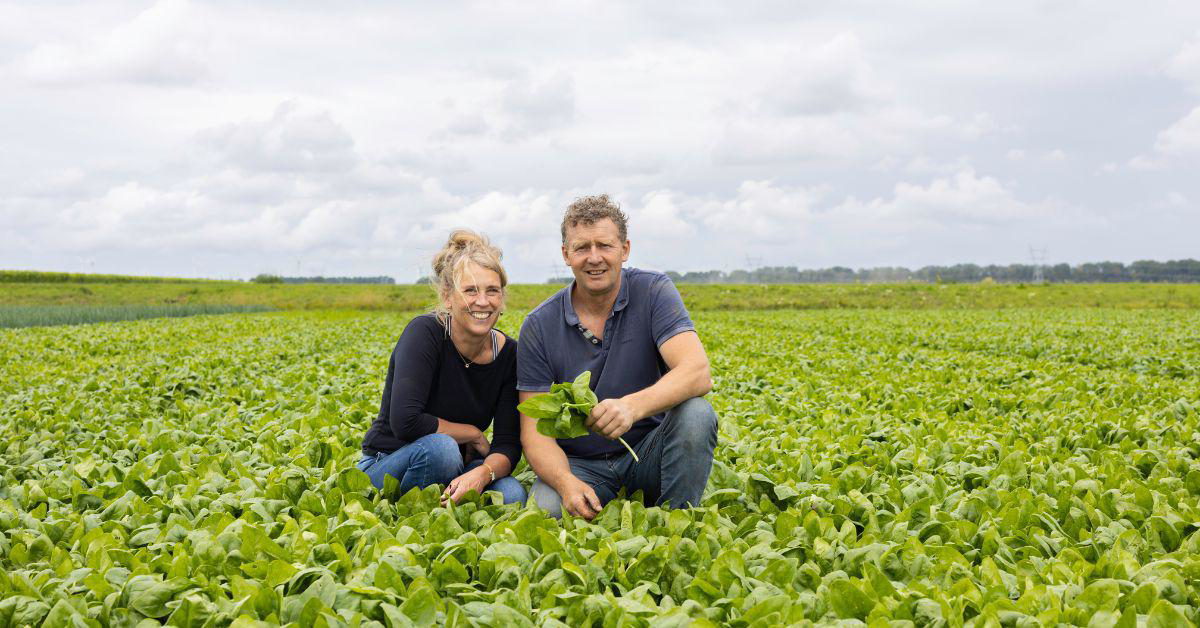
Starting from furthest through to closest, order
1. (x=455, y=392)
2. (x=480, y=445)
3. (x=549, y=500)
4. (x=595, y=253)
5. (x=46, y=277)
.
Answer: (x=46, y=277) < (x=480, y=445) < (x=455, y=392) < (x=549, y=500) < (x=595, y=253)

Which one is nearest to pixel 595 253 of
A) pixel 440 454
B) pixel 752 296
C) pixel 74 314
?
pixel 440 454

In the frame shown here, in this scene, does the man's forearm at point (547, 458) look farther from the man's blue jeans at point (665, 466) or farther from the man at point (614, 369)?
the man's blue jeans at point (665, 466)

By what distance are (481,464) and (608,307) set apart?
4.09ft

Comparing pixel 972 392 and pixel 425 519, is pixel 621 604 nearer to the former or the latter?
pixel 425 519

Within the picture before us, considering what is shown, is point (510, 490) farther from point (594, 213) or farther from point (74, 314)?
point (74, 314)

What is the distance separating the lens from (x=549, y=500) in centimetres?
453

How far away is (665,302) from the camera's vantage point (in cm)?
469

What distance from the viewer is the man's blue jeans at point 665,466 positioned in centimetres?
438

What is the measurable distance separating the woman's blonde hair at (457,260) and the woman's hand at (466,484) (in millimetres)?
918

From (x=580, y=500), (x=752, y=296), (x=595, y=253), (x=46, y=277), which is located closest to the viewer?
(x=580, y=500)

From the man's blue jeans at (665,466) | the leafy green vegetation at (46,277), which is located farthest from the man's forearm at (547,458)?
the leafy green vegetation at (46,277)

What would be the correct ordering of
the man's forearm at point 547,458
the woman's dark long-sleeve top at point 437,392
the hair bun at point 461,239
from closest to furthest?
1. the man's forearm at point 547,458
2. the woman's dark long-sleeve top at point 437,392
3. the hair bun at point 461,239

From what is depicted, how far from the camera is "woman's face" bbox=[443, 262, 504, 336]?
450cm

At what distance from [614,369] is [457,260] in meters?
1.12
